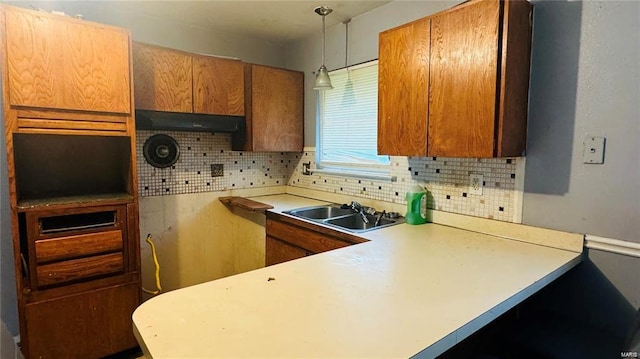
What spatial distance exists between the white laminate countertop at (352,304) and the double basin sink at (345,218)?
0.67 m

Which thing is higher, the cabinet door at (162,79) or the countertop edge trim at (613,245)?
the cabinet door at (162,79)

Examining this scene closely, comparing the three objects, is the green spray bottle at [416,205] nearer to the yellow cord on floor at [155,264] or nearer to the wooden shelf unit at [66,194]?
the wooden shelf unit at [66,194]

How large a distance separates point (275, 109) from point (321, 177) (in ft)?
2.29

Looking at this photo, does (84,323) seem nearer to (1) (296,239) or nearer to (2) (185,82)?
(1) (296,239)

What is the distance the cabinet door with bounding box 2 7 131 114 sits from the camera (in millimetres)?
1678

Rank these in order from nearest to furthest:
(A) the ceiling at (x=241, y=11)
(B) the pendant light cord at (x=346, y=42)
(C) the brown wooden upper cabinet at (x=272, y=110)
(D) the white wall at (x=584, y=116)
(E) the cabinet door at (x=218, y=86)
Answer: (D) the white wall at (x=584, y=116), (A) the ceiling at (x=241, y=11), (E) the cabinet door at (x=218, y=86), (B) the pendant light cord at (x=346, y=42), (C) the brown wooden upper cabinet at (x=272, y=110)

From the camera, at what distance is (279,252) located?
7.82ft

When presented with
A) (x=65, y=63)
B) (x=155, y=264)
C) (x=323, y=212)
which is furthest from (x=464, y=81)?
(x=155, y=264)

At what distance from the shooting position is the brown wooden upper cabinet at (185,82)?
7.36 feet

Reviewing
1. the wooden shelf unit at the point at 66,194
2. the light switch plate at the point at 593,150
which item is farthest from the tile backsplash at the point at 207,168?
the light switch plate at the point at 593,150

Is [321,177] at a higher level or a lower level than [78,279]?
higher

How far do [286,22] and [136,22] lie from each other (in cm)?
110

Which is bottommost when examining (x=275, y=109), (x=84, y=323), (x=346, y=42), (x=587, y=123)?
(x=84, y=323)

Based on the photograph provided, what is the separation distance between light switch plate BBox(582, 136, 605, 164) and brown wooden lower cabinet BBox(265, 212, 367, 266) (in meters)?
1.05
